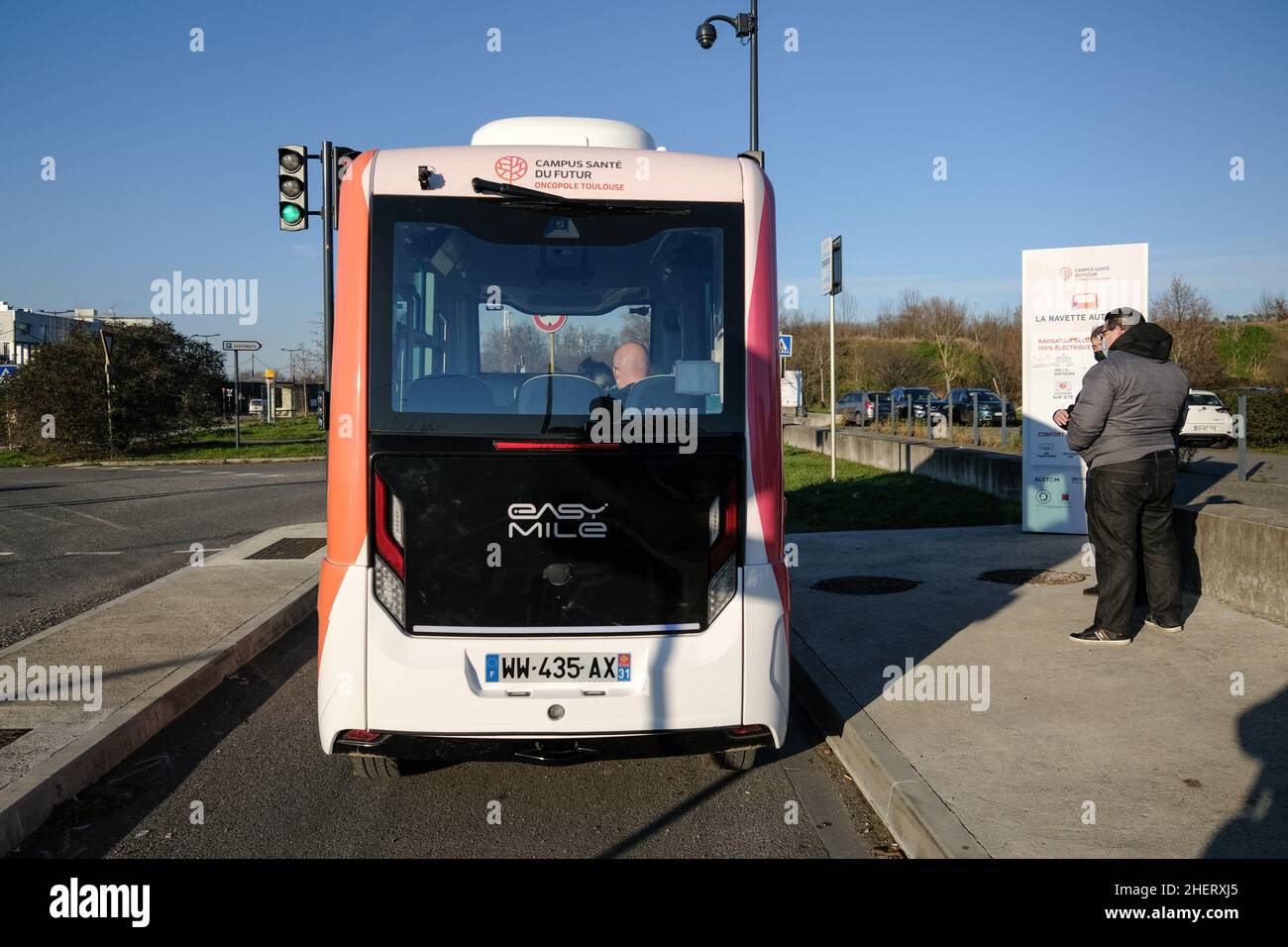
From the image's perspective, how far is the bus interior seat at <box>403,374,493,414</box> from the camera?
4.21 m

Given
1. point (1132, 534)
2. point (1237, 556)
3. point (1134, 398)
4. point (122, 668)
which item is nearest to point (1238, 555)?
point (1237, 556)

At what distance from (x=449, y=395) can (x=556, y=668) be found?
46.0 inches

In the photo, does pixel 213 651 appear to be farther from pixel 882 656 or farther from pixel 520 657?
pixel 882 656

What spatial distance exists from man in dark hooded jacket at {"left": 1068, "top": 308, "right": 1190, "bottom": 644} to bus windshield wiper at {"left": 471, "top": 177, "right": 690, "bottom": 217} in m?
3.48

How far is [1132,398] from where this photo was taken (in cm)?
645

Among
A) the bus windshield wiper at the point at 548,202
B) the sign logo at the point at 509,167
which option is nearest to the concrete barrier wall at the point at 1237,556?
the bus windshield wiper at the point at 548,202

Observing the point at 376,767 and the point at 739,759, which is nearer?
the point at 376,767

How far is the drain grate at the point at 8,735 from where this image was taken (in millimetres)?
4781

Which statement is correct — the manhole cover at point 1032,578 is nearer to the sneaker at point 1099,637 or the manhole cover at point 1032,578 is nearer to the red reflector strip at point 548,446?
the sneaker at point 1099,637

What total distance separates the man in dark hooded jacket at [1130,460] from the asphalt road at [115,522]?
7.38m

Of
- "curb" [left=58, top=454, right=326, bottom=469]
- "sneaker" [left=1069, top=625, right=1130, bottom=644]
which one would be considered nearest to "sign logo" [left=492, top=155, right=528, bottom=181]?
"sneaker" [left=1069, top=625, right=1130, bottom=644]

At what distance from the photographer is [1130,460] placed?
6473 millimetres

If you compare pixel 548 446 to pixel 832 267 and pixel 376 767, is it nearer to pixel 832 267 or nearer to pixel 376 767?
pixel 376 767

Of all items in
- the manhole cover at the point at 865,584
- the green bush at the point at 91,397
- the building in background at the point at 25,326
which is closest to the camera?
the manhole cover at the point at 865,584
